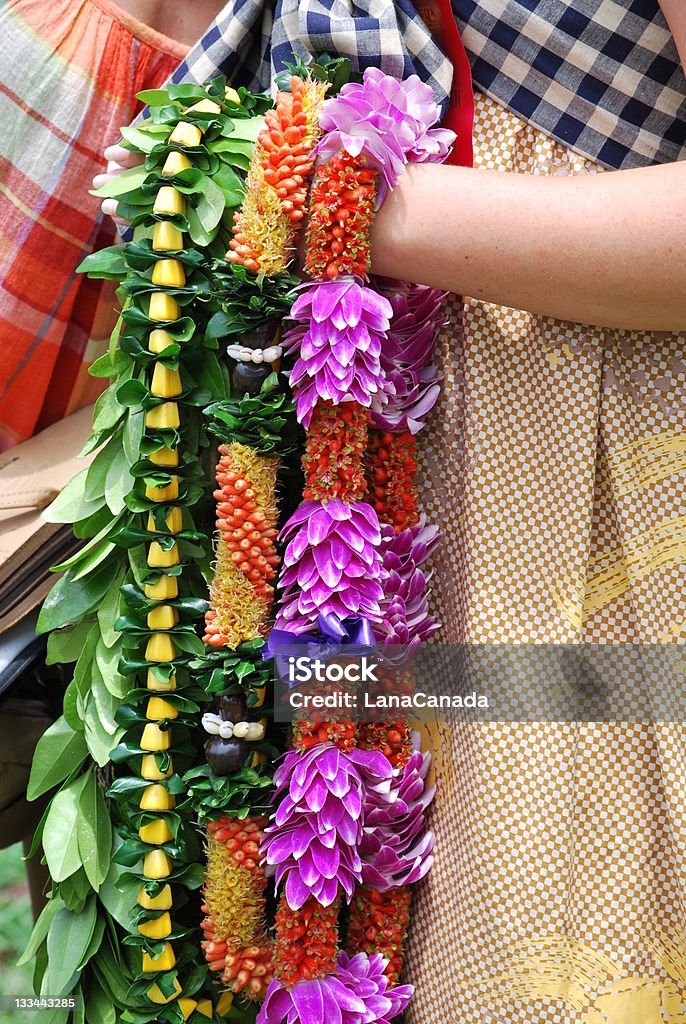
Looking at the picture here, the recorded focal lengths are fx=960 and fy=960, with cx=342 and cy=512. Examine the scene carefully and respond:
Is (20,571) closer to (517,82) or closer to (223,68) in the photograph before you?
(223,68)

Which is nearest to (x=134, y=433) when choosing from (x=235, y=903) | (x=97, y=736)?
(x=97, y=736)

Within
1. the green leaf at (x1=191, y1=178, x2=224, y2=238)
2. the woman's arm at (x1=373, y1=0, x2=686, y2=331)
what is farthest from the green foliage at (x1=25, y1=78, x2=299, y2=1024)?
the woman's arm at (x1=373, y1=0, x2=686, y2=331)

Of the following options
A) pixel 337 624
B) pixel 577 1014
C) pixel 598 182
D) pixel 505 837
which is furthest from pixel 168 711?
pixel 598 182

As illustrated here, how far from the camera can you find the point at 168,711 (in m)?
0.71

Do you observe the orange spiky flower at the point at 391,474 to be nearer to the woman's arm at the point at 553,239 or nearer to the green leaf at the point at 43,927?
the woman's arm at the point at 553,239

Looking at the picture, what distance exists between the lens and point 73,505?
769 millimetres

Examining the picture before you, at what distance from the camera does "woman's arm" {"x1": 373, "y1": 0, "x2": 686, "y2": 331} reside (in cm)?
63

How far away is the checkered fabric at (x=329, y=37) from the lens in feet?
2.26

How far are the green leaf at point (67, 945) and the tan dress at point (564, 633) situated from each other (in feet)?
0.89

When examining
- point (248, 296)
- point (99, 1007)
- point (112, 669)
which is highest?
point (248, 296)

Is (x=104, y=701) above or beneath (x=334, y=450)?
beneath

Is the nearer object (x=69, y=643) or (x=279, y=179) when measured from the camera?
(x=279, y=179)

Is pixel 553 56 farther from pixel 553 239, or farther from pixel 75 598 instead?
pixel 75 598

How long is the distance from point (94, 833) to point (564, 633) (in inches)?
15.7
